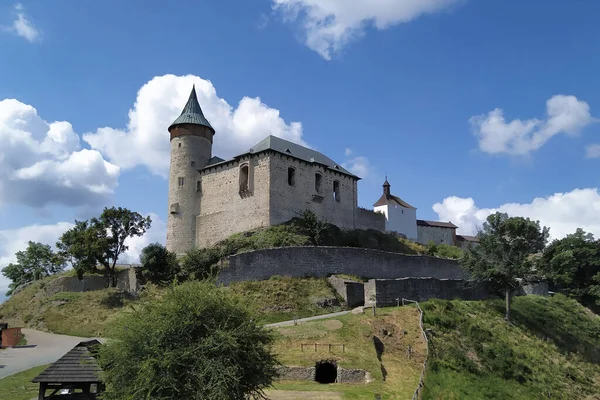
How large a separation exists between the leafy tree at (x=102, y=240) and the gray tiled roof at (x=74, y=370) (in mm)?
29431

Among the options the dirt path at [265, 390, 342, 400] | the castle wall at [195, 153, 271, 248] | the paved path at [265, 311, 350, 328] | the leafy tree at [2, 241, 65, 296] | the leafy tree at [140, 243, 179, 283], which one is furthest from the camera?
the leafy tree at [2, 241, 65, 296]

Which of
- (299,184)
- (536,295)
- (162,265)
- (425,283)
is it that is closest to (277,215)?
(299,184)

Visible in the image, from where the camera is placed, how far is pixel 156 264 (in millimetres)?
42719

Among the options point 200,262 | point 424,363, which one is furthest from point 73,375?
point 200,262

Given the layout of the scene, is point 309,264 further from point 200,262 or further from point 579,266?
point 579,266

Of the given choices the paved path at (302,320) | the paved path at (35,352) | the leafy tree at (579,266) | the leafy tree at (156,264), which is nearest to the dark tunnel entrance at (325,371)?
the paved path at (302,320)

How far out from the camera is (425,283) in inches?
1452

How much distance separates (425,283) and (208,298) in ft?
77.1

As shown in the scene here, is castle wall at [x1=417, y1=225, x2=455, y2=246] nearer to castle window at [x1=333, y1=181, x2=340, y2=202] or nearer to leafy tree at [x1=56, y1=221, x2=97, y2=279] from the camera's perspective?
castle window at [x1=333, y1=181, x2=340, y2=202]

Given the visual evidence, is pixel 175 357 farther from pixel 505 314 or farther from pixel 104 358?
pixel 505 314

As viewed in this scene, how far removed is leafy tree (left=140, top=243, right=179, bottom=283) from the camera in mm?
42594

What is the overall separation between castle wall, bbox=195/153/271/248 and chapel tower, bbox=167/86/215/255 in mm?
837

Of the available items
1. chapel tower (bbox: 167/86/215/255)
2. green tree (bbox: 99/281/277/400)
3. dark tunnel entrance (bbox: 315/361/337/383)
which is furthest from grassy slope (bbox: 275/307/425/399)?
chapel tower (bbox: 167/86/215/255)

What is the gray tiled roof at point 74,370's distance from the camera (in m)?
15.6
